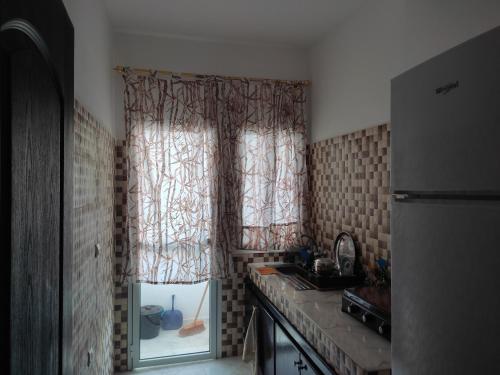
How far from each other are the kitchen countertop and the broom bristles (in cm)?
99

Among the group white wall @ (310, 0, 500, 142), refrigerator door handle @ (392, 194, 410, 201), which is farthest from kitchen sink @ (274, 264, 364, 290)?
refrigerator door handle @ (392, 194, 410, 201)

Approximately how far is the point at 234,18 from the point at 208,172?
1.17 m

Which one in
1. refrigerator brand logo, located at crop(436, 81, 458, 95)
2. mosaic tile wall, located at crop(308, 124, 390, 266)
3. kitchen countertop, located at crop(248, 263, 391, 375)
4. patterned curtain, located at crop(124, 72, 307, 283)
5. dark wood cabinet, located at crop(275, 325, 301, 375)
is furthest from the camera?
patterned curtain, located at crop(124, 72, 307, 283)

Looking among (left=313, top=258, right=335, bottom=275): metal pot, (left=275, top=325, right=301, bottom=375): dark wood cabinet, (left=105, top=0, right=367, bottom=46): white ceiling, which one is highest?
(left=105, top=0, right=367, bottom=46): white ceiling

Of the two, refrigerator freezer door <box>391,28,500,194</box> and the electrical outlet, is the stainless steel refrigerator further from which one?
the electrical outlet

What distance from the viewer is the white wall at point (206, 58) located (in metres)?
2.82

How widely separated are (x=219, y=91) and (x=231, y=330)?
2.04 meters

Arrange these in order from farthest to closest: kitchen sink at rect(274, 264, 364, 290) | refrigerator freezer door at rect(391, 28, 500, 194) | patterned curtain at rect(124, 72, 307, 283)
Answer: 1. patterned curtain at rect(124, 72, 307, 283)
2. kitchen sink at rect(274, 264, 364, 290)
3. refrigerator freezer door at rect(391, 28, 500, 194)

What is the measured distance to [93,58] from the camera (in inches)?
75.8

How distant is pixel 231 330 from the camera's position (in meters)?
3.07

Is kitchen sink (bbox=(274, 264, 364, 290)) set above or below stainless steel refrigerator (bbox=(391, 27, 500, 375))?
below

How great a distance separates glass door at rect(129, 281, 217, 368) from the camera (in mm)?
2920

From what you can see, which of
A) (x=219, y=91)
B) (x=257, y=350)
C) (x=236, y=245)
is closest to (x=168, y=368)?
(x=257, y=350)

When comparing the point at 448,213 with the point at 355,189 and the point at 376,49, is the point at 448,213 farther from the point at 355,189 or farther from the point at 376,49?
the point at 376,49
